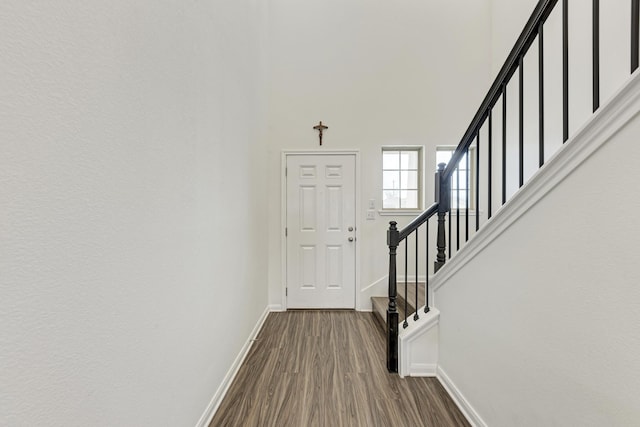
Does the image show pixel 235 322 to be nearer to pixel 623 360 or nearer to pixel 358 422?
pixel 358 422

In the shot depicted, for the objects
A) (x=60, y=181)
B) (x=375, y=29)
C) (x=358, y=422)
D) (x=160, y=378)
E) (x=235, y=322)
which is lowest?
(x=358, y=422)

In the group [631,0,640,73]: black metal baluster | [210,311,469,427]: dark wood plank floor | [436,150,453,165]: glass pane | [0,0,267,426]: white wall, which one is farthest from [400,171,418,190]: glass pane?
[631,0,640,73]: black metal baluster

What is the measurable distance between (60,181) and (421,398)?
2.06 m

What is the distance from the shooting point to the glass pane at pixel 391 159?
349 centimetres

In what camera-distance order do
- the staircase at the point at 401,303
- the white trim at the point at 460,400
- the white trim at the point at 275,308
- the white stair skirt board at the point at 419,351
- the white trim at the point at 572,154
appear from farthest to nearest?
the white trim at the point at 275,308, the staircase at the point at 401,303, the white stair skirt board at the point at 419,351, the white trim at the point at 460,400, the white trim at the point at 572,154

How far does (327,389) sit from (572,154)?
1809mm

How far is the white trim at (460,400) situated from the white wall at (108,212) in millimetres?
→ 1445

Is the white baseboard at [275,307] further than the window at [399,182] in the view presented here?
No

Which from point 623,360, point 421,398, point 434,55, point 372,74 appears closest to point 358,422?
point 421,398

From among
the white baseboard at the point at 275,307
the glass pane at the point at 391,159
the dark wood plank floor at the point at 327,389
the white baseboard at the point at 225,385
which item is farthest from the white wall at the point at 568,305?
the white baseboard at the point at 275,307

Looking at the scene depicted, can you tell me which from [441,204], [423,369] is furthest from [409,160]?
[423,369]

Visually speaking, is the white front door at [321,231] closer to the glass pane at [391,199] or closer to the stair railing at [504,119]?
the glass pane at [391,199]

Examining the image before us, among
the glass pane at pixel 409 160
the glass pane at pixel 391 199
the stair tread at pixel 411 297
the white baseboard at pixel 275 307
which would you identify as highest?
the glass pane at pixel 409 160

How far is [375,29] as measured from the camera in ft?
11.2
